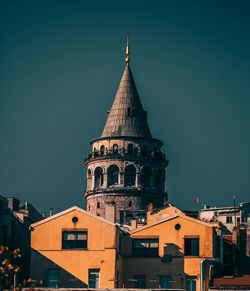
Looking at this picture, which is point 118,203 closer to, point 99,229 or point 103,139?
point 103,139

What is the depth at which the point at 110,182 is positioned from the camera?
12269 cm

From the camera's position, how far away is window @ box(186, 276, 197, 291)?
3292 inches

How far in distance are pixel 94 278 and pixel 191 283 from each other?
784 centimetres

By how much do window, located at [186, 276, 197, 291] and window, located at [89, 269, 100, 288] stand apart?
23.9 feet

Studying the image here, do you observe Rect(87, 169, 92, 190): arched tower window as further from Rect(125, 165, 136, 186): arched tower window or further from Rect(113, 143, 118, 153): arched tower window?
Rect(125, 165, 136, 186): arched tower window

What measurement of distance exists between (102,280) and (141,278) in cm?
449

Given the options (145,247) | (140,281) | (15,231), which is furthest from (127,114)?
(140,281)

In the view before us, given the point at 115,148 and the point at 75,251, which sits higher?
the point at 115,148

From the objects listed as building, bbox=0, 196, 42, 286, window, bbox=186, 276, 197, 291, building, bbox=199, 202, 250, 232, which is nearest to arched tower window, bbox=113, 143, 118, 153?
building, bbox=199, 202, 250, 232

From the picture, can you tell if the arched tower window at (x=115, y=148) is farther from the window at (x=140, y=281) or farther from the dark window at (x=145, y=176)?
the window at (x=140, y=281)

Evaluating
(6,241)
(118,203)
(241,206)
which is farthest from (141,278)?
(241,206)

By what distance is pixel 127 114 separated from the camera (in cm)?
12594

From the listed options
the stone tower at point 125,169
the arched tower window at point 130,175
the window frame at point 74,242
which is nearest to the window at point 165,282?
the window frame at point 74,242

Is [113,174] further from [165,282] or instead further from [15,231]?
[165,282]
